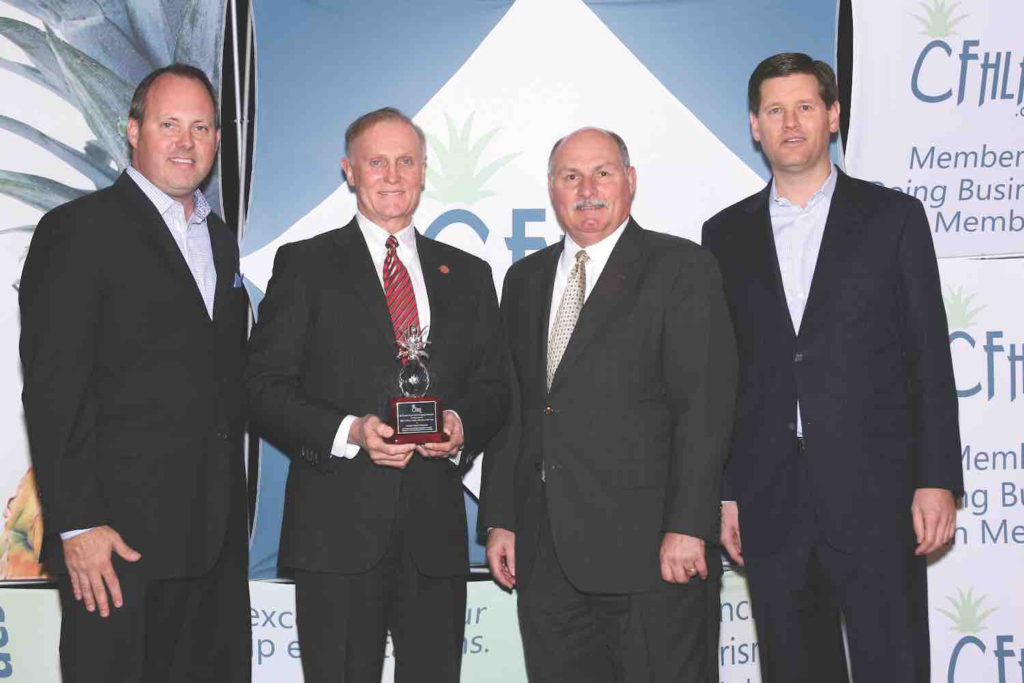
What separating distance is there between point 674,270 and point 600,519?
0.71 m

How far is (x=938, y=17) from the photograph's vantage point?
3721 mm

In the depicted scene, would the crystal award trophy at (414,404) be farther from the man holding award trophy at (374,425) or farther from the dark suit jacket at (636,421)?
the dark suit jacket at (636,421)

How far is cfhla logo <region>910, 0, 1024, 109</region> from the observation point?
12.2ft

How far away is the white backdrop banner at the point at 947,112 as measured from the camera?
3717 mm

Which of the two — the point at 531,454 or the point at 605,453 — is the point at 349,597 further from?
the point at 605,453

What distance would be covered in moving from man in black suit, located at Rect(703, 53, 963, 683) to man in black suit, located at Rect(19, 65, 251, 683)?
150cm

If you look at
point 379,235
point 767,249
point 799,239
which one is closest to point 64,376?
point 379,235

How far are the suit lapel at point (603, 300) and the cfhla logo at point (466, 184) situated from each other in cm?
108

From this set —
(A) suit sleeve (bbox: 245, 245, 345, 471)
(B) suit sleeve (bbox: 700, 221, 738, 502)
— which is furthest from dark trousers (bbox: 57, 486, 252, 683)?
(B) suit sleeve (bbox: 700, 221, 738, 502)

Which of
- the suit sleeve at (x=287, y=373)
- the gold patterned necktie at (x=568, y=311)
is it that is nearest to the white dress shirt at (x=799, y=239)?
the gold patterned necktie at (x=568, y=311)

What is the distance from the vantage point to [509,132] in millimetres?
3691

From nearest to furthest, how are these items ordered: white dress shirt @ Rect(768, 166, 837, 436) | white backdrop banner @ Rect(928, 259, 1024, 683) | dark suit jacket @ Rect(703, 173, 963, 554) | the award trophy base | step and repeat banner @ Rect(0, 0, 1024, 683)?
the award trophy base, dark suit jacket @ Rect(703, 173, 963, 554), white dress shirt @ Rect(768, 166, 837, 436), step and repeat banner @ Rect(0, 0, 1024, 683), white backdrop banner @ Rect(928, 259, 1024, 683)

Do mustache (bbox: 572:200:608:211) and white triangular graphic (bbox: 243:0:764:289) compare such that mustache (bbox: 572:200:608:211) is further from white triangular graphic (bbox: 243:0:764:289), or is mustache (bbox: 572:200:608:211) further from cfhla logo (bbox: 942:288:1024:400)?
cfhla logo (bbox: 942:288:1024:400)

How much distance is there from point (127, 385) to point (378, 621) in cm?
92
